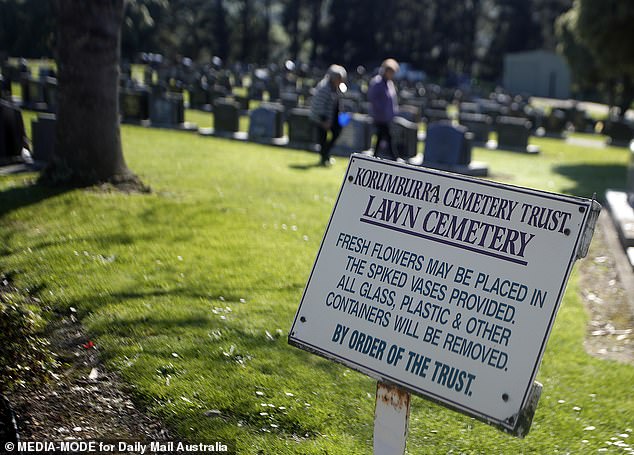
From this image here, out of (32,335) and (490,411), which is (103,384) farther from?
(490,411)

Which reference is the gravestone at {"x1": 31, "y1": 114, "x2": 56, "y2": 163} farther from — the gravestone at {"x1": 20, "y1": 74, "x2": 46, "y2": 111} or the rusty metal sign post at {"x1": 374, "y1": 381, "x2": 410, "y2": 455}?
the gravestone at {"x1": 20, "y1": 74, "x2": 46, "y2": 111}

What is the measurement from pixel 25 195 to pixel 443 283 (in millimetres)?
7369

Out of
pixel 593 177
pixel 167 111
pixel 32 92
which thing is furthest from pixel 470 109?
pixel 32 92

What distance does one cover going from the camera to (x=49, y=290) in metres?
6.12

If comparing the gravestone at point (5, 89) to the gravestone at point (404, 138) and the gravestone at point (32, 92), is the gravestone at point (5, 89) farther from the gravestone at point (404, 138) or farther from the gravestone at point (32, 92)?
the gravestone at point (404, 138)

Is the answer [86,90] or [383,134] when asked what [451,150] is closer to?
[383,134]

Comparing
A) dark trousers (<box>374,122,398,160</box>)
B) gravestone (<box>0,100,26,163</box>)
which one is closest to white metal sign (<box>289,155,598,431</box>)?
gravestone (<box>0,100,26,163</box>)

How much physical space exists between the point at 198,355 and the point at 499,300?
2.64 metres

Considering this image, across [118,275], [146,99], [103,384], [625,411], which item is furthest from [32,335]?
[146,99]

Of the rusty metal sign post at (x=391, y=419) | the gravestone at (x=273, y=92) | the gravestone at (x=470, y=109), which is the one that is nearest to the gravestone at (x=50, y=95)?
the gravestone at (x=273, y=92)

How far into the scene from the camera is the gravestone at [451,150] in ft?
48.9

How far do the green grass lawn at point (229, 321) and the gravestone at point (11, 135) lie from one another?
1356mm

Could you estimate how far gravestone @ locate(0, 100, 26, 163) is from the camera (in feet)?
37.3

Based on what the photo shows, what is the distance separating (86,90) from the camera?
9320mm
